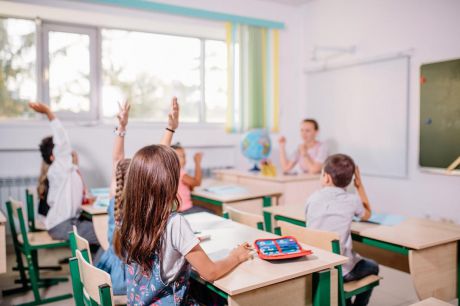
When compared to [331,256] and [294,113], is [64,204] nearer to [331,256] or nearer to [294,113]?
[331,256]

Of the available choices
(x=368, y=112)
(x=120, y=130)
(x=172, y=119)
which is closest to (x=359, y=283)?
(x=172, y=119)

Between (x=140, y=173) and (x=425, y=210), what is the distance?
126 inches

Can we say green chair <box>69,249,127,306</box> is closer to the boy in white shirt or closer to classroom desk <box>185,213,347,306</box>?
classroom desk <box>185,213,347,306</box>

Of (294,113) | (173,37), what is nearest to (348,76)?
(294,113)

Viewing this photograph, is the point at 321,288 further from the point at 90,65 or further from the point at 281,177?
the point at 90,65

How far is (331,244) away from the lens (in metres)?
1.85

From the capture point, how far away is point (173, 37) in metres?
4.80

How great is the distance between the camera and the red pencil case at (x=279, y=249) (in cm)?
157

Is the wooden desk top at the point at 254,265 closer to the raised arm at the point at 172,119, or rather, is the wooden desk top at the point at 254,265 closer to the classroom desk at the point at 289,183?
the raised arm at the point at 172,119

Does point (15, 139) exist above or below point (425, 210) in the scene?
above

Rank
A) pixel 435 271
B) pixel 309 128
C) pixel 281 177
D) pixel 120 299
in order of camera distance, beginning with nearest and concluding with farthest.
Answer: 1. pixel 120 299
2. pixel 435 271
3. pixel 281 177
4. pixel 309 128

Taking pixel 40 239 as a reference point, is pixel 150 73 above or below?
above

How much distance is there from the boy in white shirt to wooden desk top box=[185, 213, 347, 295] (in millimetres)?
1305

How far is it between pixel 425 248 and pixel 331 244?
0.46m
